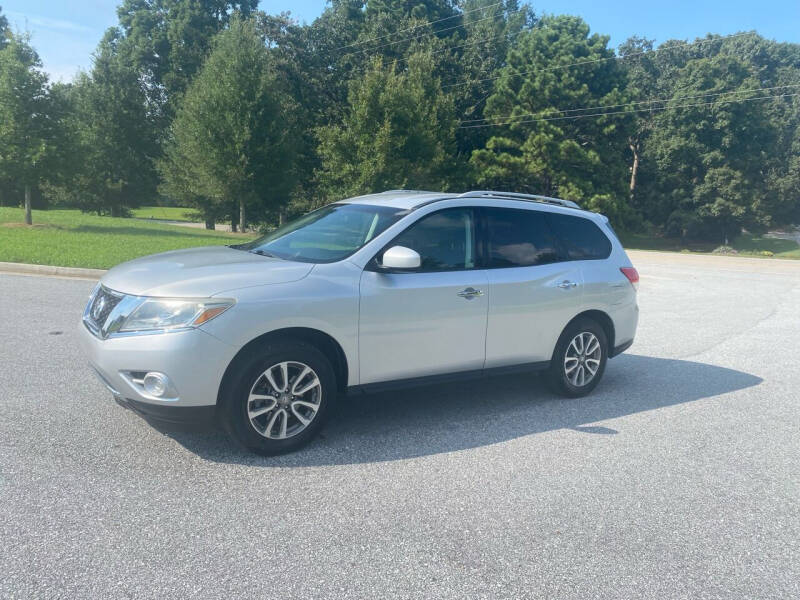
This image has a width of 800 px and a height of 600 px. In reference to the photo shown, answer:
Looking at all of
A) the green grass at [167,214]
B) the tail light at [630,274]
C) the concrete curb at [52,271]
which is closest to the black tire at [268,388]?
the tail light at [630,274]

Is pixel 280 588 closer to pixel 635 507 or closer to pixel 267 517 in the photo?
pixel 267 517

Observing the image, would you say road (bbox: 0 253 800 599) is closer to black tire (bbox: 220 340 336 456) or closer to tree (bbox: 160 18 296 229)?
black tire (bbox: 220 340 336 456)

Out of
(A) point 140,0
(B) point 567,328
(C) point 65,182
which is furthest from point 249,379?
(A) point 140,0

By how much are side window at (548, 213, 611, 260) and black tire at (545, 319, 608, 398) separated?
67 centimetres

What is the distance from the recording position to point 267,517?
3.63m

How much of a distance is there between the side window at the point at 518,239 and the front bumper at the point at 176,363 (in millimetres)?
2486

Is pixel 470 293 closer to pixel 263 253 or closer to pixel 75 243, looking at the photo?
pixel 263 253

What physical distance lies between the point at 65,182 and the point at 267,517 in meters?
27.3

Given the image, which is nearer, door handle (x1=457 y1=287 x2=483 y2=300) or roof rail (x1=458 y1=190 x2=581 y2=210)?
door handle (x1=457 y1=287 x2=483 y2=300)

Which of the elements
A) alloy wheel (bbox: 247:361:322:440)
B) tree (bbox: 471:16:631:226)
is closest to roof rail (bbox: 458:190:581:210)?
alloy wheel (bbox: 247:361:322:440)

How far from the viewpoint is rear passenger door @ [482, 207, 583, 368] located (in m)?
5.46

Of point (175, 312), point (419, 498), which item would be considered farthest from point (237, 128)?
point (419, 498)

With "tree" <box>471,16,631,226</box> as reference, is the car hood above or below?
below

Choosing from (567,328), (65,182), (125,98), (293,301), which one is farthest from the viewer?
(125,98)
